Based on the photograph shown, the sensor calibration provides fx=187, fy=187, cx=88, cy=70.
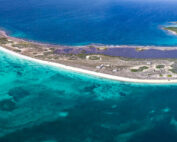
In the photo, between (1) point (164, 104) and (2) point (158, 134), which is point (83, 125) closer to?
(2) point (158, 134)

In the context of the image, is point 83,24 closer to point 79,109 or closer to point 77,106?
point 77,106

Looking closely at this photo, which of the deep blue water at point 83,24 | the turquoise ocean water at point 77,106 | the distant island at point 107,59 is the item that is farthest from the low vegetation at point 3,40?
the turquoise ocean water at point 77,106

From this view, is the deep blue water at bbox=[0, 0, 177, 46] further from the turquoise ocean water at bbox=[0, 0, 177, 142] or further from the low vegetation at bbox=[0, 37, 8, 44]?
the low vegetation at bbox=[0, 37, 8, 44]

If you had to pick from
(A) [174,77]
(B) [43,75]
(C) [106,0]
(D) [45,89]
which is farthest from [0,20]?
(C) [106,0]

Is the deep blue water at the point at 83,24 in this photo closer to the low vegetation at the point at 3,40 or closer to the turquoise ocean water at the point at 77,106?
the turquoise ocean water at the point at 77,106

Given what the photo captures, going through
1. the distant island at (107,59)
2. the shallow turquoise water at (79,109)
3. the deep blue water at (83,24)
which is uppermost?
the deep blue water at (83,24)

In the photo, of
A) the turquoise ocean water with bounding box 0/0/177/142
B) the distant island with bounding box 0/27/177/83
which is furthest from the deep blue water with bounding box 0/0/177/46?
the distant island with bounding box 0/27/177/83
